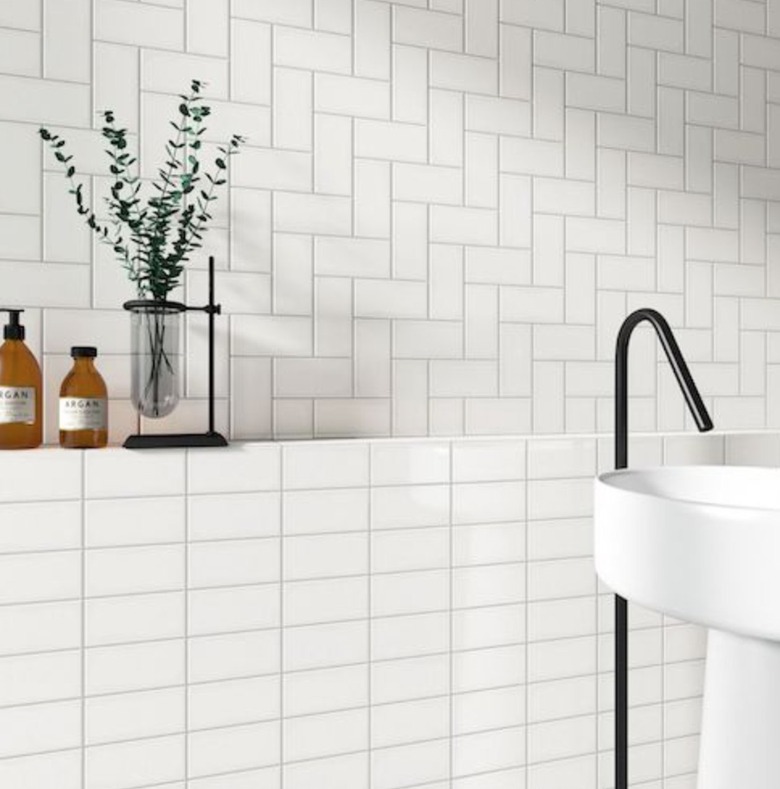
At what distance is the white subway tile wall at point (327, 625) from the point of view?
1.52 m

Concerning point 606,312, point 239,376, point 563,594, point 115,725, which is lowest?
point 115,725

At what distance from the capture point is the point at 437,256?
6.43 feet

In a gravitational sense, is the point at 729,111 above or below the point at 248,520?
above

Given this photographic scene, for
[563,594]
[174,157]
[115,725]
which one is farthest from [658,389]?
[115,725]

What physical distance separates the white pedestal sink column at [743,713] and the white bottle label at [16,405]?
1127 millimetres

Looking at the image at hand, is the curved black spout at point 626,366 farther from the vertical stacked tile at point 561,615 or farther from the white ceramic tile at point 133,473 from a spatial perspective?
the white ceramic tile at point 133,473

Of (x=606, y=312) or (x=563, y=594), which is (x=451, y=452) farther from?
(x=606, y=312)

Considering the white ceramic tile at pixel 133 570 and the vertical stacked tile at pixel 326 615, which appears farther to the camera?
the vertical stacked tile at pixel 326 615

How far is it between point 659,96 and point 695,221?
11.9 inches

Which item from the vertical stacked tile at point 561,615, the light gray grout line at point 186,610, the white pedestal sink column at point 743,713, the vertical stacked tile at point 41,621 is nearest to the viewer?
the white pedestal sink column at point 743,713

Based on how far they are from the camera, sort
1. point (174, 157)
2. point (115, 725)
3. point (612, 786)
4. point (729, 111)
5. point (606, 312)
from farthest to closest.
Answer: point (729, 111) < point (606, 312) < point (612, 786) < point (174, 157) < point (115, 725)

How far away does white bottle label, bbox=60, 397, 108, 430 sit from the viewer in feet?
5.10

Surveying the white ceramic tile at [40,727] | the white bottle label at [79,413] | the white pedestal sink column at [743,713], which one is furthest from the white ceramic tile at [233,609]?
the white pedestal sink column at [743,713]

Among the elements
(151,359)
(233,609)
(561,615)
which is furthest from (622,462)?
(151,359)
